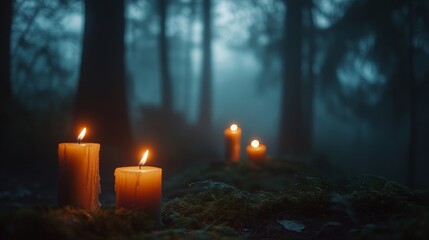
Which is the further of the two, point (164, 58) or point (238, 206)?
point (164, 58)

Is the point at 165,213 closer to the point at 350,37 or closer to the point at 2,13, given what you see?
the point at 2,13

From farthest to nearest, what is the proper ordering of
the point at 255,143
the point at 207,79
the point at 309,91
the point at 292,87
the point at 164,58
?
the point at 207,79
the point at 164,58
the point at 309,91
the point at 292,87
the point at 255,143

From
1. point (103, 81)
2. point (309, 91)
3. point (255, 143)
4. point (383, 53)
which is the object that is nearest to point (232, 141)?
point (255, 143)

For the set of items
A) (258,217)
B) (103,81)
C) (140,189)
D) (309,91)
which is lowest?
(258,217)

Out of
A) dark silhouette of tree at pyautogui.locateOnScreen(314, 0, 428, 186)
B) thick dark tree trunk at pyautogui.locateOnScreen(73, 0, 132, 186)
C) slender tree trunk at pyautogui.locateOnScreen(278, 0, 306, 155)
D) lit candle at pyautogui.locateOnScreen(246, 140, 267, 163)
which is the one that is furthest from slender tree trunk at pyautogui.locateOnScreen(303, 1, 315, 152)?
thick dark tree trunk at pyautogui.locateOnScreen(73, 0, 132, 186)

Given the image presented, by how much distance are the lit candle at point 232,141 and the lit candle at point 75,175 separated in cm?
487

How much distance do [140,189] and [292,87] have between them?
10.6m

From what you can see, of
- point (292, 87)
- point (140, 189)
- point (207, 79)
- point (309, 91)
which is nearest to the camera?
point (140, 189)

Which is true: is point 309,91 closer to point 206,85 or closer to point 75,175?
point 206,85

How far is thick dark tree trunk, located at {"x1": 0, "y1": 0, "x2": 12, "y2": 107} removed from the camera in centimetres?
841

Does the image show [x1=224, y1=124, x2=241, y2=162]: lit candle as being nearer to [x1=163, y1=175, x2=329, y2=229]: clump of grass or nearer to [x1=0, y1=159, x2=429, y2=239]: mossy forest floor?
[x1=0, y1=159, x2=429, y2=239]: mossy forest floor

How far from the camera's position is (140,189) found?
264 centimetres

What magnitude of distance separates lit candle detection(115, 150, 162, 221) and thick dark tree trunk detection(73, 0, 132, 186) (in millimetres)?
5111

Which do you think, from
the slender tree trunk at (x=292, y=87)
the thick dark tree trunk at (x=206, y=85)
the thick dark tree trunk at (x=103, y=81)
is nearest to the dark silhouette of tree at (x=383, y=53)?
the slender tree trunk at (x=292, y=87)
